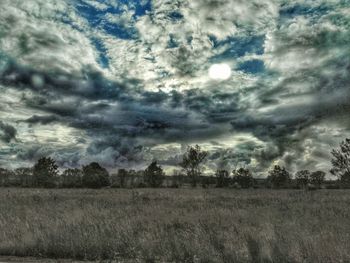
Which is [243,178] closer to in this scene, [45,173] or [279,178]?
[279,178]

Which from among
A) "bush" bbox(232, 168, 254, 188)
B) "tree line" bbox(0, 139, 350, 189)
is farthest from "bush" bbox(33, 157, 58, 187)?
Answer: "bush" bbox(232, 168, 254, 188)

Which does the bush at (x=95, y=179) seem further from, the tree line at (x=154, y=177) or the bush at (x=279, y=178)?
the bush at (x=279, y=178)

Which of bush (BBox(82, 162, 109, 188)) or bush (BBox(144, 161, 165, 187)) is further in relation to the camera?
bush (BBox(144, 161, 165, 187))

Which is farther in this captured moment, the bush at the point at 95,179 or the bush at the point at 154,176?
the bush at the point at 154,176

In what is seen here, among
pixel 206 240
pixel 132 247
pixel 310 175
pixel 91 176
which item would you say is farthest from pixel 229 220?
pixel 310 175

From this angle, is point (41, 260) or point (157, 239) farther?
point (157, 239)

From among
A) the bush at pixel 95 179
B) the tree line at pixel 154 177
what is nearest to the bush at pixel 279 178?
the tree line at pixel 154 177

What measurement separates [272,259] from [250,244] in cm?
94

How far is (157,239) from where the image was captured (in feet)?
33.0

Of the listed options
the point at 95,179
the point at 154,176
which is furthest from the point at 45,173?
the point at 154,176

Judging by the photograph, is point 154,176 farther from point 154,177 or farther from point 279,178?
point 279,178

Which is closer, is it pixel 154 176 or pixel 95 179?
pixel 95 179

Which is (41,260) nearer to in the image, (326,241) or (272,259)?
(272,259)

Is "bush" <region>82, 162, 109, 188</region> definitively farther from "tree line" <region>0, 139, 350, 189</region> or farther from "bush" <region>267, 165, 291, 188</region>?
"bush" <region>267, 165, 291, 188</region>
